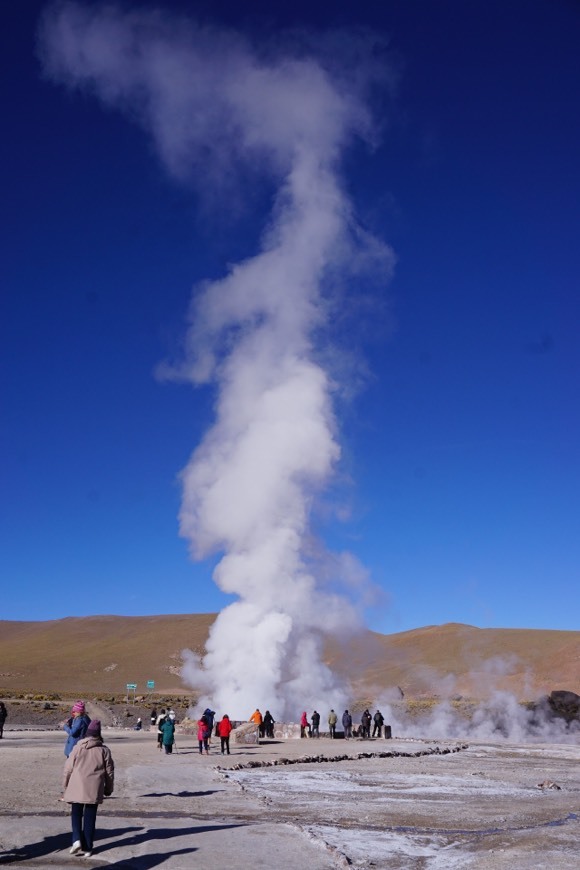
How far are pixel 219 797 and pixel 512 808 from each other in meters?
5.53

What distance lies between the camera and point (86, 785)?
973 cm

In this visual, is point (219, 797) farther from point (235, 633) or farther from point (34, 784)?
point (235, 633)

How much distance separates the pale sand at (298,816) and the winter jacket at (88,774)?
65cm

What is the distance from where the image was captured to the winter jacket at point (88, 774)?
9.70 meters

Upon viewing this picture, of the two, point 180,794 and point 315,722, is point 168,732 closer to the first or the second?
point 180,794

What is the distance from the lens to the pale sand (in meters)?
10.0

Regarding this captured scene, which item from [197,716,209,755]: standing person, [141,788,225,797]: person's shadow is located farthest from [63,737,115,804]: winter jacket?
[197,716,209,755]: standing person

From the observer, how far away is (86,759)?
9.93 meters

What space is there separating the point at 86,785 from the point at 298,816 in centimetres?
518

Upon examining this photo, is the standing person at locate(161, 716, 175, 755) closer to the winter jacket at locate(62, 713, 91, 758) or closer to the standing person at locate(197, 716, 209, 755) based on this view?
the standing person at locate(197, 716, 209, 755)

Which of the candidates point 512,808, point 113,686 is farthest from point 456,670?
point 512,808

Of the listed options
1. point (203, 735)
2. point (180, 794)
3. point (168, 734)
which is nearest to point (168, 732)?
point (168, 734)

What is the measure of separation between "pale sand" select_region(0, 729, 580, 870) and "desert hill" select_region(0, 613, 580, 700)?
4334 centimetres

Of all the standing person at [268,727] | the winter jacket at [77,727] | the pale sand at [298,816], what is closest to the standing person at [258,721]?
the standing person at [268,727]
